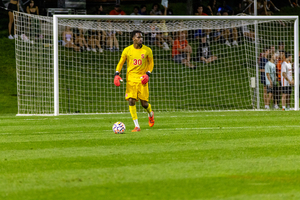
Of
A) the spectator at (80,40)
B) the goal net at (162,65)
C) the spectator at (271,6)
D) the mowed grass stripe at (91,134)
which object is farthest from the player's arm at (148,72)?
the spectator at (271,6)

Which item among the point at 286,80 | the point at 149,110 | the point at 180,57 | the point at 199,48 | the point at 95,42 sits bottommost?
the point at 149,110

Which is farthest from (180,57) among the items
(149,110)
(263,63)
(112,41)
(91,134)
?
(91,134)

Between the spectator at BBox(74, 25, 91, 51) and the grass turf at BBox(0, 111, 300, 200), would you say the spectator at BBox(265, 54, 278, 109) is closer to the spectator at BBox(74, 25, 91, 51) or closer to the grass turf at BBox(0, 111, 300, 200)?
the spectator at BBox(74, 25, 91, 51)

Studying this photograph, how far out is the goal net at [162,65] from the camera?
59.9 ft

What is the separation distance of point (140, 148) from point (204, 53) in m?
13.2

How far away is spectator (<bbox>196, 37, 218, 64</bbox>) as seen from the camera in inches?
797

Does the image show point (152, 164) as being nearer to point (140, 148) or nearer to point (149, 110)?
point (140, 148)

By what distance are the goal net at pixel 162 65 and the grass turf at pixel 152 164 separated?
7.65 meters

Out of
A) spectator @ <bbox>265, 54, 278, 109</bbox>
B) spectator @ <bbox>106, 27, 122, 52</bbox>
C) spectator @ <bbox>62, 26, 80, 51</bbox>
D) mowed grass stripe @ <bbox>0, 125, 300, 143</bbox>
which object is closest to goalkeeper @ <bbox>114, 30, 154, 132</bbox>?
mowed grass stripe @ <bbox>0, 125, 300, 143</bbox>

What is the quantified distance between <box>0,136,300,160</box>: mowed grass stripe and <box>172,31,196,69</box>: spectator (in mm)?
11211

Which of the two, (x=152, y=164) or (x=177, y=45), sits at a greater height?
(x=177, y=45)

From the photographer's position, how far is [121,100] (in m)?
20.6

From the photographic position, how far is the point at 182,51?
793 inches

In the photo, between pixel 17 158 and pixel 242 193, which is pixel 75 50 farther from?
pixel 242 193
